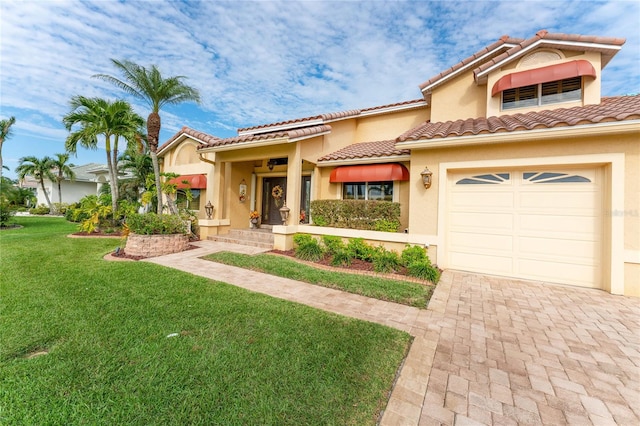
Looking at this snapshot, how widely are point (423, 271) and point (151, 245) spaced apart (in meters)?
13.1

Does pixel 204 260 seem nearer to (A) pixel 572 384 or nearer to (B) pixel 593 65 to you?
(A) pixel 572 384

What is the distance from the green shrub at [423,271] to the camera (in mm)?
9391

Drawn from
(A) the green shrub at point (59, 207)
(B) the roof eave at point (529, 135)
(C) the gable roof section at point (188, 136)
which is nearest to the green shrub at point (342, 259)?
(B) the roof eave at point (529, 135)

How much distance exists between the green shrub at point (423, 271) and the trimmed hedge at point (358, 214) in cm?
246

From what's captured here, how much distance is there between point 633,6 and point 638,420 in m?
14.0

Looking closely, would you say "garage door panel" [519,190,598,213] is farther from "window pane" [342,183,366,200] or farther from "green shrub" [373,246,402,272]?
"window pane" [342,183,366,200]

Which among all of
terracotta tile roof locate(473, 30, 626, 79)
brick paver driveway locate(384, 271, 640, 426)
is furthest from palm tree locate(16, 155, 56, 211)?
terracotta tile roof locate(473, 30, 626, 79)

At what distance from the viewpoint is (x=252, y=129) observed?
1880 cm

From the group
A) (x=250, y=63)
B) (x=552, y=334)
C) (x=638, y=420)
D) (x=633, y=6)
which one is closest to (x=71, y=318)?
(x=638, y=420)

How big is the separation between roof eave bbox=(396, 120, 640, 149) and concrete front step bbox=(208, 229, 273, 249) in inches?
359

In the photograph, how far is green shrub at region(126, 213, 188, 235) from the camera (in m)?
12.8

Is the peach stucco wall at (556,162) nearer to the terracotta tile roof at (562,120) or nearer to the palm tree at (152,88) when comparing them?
the terracotta tile roof at (562,120)

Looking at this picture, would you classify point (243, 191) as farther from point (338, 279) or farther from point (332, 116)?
point (338, 279)

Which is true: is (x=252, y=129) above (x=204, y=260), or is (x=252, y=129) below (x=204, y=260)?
above
